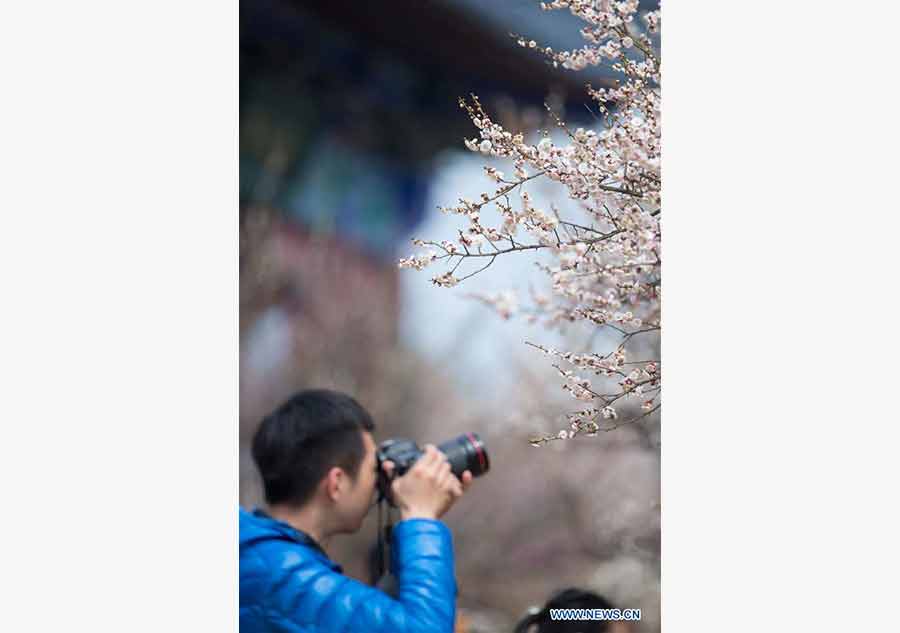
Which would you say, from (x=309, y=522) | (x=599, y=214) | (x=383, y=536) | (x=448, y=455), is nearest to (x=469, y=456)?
(x=448, y=455)

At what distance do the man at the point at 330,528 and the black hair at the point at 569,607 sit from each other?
6.5 inches

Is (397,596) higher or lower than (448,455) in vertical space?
lower

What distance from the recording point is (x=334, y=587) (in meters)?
→ 1.83

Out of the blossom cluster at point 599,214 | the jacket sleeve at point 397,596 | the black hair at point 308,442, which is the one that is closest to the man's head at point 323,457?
the black hair at point 308,442

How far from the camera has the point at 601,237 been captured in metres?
1.83

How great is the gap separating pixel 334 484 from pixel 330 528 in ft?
0.28

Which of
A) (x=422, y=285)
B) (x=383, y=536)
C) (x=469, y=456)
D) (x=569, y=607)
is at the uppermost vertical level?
(x=422, y=285)

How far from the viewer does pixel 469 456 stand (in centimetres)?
→ 188

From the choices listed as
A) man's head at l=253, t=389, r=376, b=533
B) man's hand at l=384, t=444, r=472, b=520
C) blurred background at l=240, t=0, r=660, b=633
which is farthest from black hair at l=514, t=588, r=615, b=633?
man's head at l=253, t=389, r=376, b=533

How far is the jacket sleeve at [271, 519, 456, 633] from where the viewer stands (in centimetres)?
181

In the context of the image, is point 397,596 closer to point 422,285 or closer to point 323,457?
point 323,457

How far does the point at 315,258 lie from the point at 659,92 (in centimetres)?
73

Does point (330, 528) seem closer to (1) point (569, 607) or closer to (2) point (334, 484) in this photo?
(2) point (334, 484)
